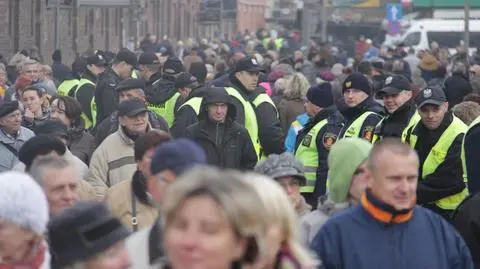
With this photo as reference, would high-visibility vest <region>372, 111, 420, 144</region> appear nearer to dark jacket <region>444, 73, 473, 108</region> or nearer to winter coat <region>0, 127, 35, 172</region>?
winter coat <region>0, 127, 35, 172</region>

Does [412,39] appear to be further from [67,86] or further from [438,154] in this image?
[438,154]

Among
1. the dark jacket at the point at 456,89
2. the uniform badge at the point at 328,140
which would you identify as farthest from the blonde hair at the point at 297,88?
the uniform badge at the point at 328,140

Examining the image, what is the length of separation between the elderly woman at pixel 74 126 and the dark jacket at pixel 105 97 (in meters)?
2.50

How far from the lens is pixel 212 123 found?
12656 millimetres

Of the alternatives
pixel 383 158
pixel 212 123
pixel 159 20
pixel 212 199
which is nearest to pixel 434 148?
pixel 212 123

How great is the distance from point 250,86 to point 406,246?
25.1 ft

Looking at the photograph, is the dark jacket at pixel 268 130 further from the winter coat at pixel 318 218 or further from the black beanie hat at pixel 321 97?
the winter coat at pixel 318 218

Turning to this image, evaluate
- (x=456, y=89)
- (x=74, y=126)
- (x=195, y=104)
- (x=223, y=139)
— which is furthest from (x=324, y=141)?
(x=456, y=89)

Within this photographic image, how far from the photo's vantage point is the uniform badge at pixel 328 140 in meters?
12.9

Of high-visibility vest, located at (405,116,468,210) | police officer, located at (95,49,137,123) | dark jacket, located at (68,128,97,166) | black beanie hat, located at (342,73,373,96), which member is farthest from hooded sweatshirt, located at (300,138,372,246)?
police officer, located at (95,49,137,123)

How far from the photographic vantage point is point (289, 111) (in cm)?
1673

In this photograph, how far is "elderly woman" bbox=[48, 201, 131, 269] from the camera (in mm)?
5625

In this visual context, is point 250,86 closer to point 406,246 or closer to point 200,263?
point 406,246

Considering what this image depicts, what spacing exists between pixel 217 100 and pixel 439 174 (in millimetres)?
2031
